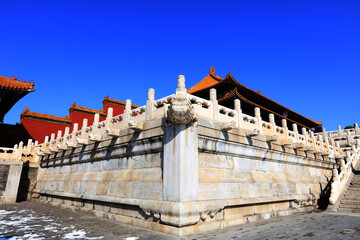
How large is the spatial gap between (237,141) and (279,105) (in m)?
15.7

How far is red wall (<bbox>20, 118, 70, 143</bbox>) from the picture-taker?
2491cm

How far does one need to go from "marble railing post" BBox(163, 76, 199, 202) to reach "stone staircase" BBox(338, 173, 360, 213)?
860cm

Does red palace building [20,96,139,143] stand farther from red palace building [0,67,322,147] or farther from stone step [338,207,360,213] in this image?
stone step [338,207,360,213]

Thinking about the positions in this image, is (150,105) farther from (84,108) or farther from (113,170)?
(84,108)

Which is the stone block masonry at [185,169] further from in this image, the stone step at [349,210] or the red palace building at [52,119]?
the red palace building at [52,119]

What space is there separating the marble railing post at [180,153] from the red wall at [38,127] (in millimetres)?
23504

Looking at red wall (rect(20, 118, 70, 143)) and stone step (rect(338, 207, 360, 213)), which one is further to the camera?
red wall (rect(20, 118, 70, 143))

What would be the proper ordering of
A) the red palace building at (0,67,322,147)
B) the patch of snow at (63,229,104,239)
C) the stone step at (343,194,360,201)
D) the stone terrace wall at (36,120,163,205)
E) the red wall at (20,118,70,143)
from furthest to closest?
the red wall at (20,118,70,143) → the red palace building at (0,67,322,147) → the stone step at (343,194,360,201) → the stone terrace wall at (36,120,163,205) → the patch of snow at (63,229,104,239)

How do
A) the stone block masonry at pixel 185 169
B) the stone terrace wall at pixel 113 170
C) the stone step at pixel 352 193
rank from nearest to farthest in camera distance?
the stone block masonry at pixel 185 169 < the stone terrace wall at pixel 113 170 < the stone step at pixel 352 193

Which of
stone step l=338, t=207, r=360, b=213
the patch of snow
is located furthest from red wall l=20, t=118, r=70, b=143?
stone step l=338, t=207, r=360, b=213

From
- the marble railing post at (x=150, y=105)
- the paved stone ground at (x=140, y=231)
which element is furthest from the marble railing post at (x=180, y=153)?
the marble railing post at (x=150, y=105)

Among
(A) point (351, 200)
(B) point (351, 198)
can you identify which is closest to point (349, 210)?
(A) point (351, 200)

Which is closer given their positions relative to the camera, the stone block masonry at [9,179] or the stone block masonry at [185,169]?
the stone block masonry at [185,169]

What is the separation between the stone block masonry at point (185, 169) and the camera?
652 cm
